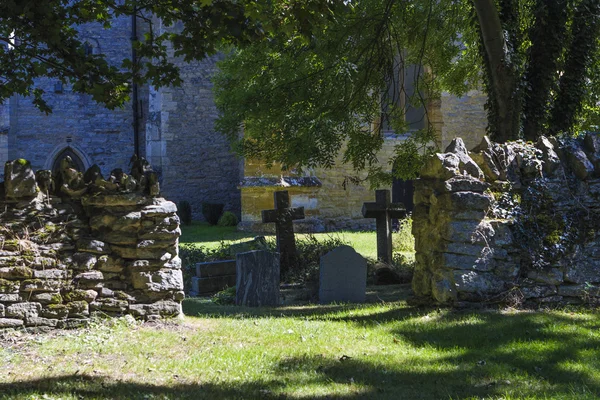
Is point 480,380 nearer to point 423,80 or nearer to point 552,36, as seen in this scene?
point 552,36

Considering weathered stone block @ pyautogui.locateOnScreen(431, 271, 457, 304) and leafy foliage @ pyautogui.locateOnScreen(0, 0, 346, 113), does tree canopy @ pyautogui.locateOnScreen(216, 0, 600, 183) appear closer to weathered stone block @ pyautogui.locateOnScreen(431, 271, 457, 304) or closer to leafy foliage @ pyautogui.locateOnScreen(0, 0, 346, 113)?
leafy foliage @ pyautogui.locateOnScreen(0, 0, 346, 113)

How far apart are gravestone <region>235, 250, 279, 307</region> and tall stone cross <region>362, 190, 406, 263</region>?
4088 mm

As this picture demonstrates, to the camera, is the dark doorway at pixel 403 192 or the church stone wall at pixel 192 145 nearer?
the dark doorway at pixel 403 192

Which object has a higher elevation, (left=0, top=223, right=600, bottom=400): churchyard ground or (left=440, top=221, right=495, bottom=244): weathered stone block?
(left=440, top=221, right=495, bottom=244): weathered stone block

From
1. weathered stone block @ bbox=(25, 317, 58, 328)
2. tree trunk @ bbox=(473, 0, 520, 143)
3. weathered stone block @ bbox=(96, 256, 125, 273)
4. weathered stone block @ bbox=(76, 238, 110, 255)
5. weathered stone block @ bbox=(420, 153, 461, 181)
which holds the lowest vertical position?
weathered stone block @ bbox=(25, 317, 58, 328)

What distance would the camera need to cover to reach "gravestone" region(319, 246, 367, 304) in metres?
8.95

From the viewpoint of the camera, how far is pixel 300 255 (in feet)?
40.7

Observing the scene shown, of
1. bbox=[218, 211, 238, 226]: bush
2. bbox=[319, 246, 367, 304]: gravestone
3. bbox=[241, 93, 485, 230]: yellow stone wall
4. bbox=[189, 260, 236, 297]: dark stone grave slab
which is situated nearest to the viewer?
bbox=[319, 246, 367, 304]: gravestone

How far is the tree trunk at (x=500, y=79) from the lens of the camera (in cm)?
872

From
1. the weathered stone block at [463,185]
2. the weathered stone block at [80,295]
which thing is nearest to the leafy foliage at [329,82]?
the weathered stone block at [463,185]

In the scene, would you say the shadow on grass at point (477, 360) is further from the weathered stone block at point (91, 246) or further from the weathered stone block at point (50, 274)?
the weathered stone block at point (50, 274)

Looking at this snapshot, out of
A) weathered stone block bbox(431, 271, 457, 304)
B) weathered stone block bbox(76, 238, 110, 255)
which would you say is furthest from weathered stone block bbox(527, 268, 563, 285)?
weathered stone block bbox(76, 238, 110, 255)

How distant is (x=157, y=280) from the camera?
21.7 feet

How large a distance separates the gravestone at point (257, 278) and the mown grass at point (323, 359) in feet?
5.15
